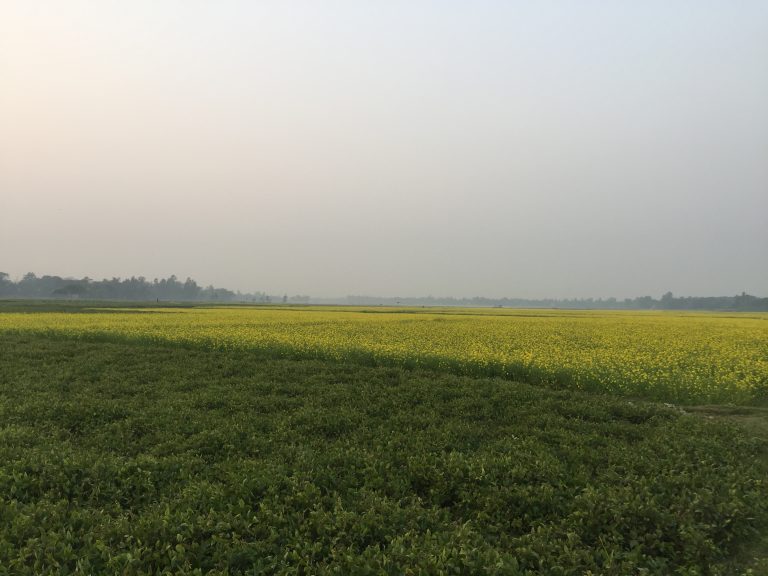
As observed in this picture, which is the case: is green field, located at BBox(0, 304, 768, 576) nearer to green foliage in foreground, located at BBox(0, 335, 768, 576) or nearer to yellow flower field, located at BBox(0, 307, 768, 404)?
green foliage in foreground, located at BBox(0, 335, 768, 576)

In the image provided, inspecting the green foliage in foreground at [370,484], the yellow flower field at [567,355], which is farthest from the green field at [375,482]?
the yellow flower field at [567,355]

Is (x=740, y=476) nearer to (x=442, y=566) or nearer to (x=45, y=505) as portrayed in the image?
(x=442, y=566)

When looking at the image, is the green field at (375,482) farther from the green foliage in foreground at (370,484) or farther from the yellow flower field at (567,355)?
the yellow flower field at (567,355)

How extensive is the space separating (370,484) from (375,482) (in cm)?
10

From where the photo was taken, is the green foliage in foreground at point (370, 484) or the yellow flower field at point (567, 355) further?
the yellow flower field at point (567, 355)

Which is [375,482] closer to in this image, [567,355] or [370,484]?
[370,484]

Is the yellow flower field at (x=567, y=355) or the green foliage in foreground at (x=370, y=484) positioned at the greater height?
the yellow flower field at (x=567, y=355)

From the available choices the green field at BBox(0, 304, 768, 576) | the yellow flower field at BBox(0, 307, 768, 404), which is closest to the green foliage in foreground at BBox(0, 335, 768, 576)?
the green field at BBox(0, 304, 768, 576)

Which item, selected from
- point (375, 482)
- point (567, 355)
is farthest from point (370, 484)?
point (567, 355)

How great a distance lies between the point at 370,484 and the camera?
6.80m

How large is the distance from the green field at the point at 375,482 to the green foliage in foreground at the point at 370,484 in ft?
0.11

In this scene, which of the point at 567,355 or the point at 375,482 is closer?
the point at 375,482

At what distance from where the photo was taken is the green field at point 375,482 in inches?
199

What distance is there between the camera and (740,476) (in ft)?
22.9
